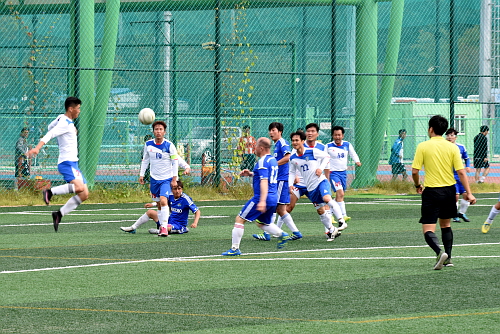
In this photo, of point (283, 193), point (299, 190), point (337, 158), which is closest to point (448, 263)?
point (283, 193)

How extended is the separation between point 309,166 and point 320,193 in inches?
19.6

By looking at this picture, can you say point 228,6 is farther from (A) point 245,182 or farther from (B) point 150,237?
(B) point 150,237

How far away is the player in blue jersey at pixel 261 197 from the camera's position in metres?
11.1

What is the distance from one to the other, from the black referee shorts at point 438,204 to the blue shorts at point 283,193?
3.33 m

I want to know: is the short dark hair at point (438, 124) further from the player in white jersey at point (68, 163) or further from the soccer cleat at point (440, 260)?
the player in white jersey at point (68, 163)

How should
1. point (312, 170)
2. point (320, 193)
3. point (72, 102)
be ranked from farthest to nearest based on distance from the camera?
point (312, 170)
point (320, 193)
point (72, 102)

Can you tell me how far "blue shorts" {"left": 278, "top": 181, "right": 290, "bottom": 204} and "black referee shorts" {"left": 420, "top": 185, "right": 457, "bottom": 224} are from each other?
333 cm

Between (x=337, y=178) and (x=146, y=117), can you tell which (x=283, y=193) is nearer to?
(x=337, y=178)

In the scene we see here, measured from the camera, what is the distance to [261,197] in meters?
11.1

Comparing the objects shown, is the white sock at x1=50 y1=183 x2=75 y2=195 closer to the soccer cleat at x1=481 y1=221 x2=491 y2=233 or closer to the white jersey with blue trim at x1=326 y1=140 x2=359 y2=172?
the white jersey with blue trim at x1=326 y1=140 x2=359 y2=172

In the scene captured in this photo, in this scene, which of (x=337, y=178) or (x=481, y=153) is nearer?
(x=337, y=178)

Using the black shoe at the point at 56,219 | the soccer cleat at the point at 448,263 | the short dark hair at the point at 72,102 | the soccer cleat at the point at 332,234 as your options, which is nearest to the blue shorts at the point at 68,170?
the black shoe at the point at 56,219

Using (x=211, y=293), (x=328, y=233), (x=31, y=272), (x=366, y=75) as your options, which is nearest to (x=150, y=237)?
(x=328, y=233)

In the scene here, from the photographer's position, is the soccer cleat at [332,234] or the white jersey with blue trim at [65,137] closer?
the white jersey with blue trim at [65,137]
